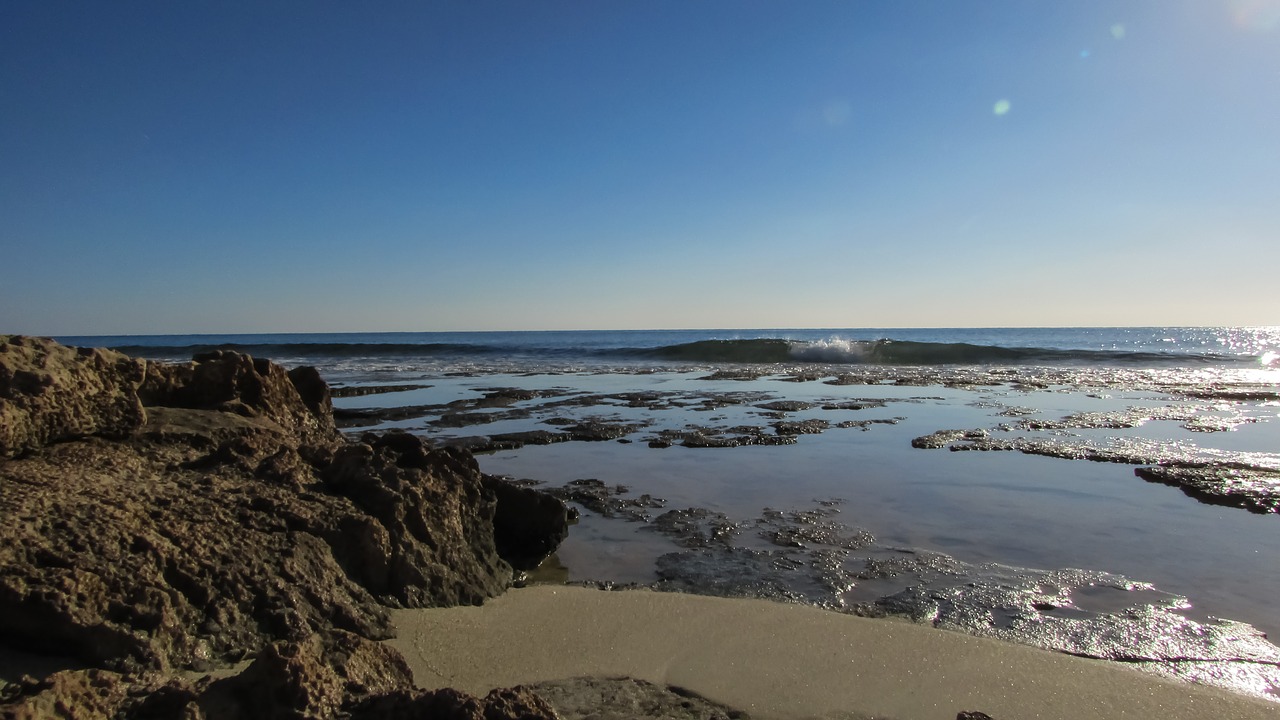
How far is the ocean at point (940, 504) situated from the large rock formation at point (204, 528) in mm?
920

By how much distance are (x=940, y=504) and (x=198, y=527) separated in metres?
5.12

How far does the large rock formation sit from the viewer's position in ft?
7.44

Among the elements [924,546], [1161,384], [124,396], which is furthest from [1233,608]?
[1161,384]

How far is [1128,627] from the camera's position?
343cm

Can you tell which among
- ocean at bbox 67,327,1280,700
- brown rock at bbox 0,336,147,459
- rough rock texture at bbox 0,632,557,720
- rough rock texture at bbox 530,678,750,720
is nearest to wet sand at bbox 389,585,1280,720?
rough rock texture at bbox 530,678,750,720

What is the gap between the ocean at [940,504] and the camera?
3627 millimetres

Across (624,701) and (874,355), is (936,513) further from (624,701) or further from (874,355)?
(874,355)

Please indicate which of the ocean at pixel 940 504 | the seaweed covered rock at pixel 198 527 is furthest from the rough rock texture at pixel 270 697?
the ocean at pixel 940 504

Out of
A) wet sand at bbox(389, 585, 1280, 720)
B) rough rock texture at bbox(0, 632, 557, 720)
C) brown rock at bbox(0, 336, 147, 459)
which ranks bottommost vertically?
wet sand at bbox(389, 585, 1280, 720)

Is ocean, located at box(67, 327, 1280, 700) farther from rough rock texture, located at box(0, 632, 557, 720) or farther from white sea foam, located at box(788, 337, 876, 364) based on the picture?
white sea foam, located at box(788, 337, 876, 364)

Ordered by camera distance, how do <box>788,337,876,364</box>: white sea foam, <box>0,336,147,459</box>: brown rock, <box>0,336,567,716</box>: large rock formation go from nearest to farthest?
<box>0,336,567,716</box>: large rock formation → <box>0,336,147,459</box>: brown rock → <box>788,337,876,364</box>: white sea foam

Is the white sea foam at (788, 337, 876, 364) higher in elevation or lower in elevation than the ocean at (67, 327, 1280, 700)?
higher

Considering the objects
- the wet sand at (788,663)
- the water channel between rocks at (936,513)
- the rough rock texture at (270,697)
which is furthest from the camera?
the water channel between rocks at (936,513)

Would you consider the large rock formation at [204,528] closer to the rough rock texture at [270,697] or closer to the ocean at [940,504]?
the rough rock texture at [270,697]
